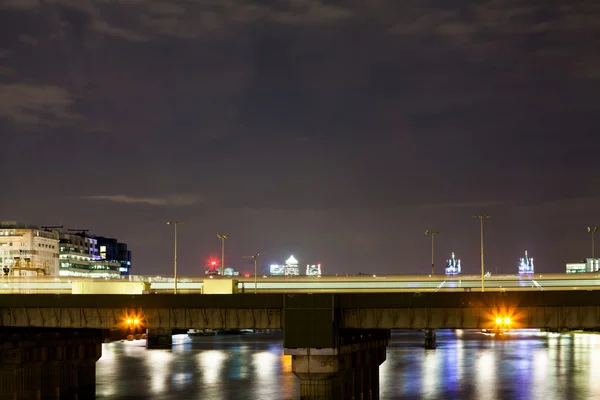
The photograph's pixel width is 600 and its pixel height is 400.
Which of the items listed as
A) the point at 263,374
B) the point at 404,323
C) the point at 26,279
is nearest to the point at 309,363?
the point at 404,323

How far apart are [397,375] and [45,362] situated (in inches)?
2447

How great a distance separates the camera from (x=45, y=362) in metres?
84.1

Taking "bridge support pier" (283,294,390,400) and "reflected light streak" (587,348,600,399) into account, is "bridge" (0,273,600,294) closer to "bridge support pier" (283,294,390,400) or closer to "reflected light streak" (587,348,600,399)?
"reflected light streak" (587,348,600,399)

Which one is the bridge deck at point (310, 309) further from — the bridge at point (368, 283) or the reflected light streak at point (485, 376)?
the bridge at point (368, 283)

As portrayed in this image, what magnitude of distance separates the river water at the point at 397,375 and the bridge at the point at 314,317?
25545 mm

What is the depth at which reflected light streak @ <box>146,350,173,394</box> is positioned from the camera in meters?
118

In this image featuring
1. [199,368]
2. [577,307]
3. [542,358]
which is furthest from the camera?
[542,358]

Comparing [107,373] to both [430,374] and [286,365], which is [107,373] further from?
[430,374]

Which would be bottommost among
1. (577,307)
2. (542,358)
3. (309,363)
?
(542,358)

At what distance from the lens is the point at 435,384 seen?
117500 mm

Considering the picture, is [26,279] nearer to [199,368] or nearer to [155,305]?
[199,368]

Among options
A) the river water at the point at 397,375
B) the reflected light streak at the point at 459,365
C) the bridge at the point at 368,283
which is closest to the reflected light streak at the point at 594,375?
the river water at the point at 397,375

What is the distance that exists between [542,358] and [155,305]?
116 metres

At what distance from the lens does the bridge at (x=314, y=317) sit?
2623 inches
